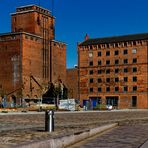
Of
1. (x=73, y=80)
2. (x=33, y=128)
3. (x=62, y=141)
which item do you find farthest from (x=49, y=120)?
(x=73, y=80)

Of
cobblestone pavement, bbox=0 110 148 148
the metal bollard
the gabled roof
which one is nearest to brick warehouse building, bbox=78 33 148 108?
the gabled roof

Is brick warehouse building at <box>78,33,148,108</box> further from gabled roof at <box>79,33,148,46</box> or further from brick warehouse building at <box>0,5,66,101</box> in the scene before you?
brick warehouse building at <box>0,5,66,101</box>

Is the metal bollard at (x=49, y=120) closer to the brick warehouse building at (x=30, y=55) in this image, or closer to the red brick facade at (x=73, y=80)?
the brick warehouse building at (x=30, y=55)

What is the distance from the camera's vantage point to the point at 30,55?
10981 centimetres

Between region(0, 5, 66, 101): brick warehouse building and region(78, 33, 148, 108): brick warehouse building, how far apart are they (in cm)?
784

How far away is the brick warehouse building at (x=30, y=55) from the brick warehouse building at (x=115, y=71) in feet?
25.7

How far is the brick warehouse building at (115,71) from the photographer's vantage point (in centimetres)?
10956

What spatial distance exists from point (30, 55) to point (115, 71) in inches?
904

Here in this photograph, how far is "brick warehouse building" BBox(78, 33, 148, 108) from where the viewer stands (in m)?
110

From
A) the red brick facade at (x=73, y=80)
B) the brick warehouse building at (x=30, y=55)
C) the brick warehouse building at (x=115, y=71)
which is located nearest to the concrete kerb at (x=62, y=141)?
the brick warehouse building at (x=30, y=55)

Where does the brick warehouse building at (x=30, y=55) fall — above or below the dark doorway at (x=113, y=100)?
above

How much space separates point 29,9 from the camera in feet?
390

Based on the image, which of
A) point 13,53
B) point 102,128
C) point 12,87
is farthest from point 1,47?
point 102,128

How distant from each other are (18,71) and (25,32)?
33.5ft
